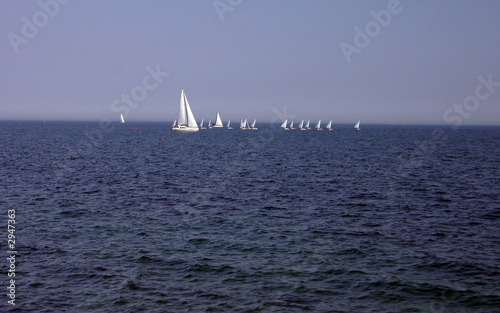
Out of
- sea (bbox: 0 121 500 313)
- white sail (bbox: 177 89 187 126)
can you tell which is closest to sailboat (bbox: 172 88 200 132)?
white sail (bbox: 177 89 187 126)

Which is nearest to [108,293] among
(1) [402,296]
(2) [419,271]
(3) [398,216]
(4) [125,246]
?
(4) [125,246]

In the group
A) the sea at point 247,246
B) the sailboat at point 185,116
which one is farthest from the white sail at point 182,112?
the sea at point 247,246

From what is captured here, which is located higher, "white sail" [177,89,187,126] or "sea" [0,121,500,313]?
"white sail" [177,89,187,126]

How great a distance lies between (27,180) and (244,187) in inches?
910

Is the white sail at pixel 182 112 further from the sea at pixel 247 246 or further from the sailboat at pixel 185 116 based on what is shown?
the sea at pixel 247 246

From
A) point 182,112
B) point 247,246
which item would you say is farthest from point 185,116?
point 247,246

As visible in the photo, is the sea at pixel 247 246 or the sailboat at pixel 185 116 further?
the sailboat at pixel 185 116

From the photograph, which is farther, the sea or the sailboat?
the sailboat

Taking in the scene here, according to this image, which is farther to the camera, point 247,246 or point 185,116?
point 185,116

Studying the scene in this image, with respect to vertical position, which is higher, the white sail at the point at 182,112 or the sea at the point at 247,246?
the white sail at the point at 182,112

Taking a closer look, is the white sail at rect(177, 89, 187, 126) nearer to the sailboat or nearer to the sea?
the sailboat

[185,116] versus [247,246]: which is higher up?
[185,116]

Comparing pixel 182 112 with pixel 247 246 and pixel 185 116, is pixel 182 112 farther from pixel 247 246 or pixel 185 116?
pixel 247 246

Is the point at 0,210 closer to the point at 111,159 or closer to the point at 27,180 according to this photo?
the point at 27,180
